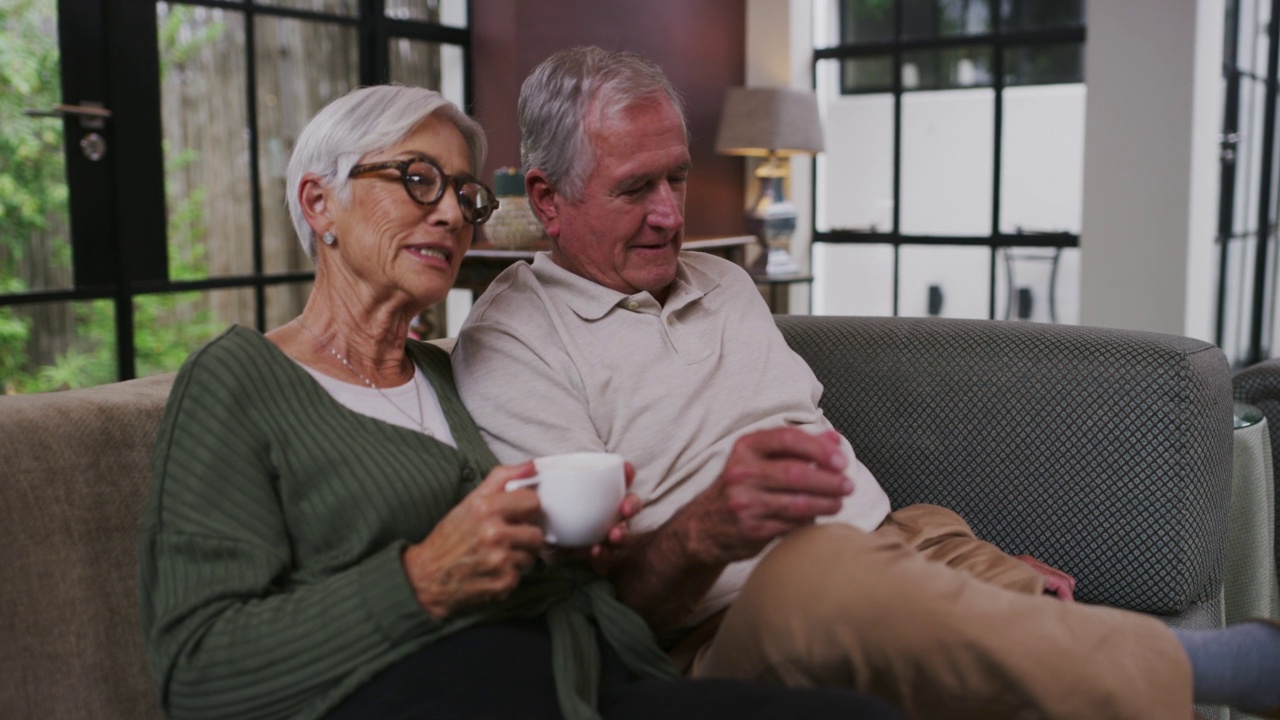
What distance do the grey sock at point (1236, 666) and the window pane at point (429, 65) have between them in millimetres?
3541

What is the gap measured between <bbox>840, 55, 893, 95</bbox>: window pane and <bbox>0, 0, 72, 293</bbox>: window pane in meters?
3.48

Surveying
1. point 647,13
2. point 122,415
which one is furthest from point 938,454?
point 647,13

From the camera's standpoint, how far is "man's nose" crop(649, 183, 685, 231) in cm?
159

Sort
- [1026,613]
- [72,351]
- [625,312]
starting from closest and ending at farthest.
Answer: [1026,613], [625,312], [72,351]

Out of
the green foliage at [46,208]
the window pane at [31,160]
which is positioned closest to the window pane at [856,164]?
the green foliage at [46,208]

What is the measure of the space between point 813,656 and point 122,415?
783 mm

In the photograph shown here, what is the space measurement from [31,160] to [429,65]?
5.12 feet

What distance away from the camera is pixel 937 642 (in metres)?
1.06

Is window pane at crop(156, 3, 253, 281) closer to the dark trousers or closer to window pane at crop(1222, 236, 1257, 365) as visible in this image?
the dark trousers

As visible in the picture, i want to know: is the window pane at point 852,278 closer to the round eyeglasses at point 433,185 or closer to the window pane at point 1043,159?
the window pane at point 1043,159

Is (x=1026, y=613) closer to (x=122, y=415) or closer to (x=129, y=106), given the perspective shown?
(x=122, y=415)

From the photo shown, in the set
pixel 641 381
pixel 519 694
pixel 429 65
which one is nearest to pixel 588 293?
pixel 641 381

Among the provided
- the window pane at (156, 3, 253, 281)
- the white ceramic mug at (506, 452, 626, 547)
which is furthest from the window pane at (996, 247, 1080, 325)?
the white ceramic mug at (506, 452, 626, 547)

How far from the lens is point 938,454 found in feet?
5.70
